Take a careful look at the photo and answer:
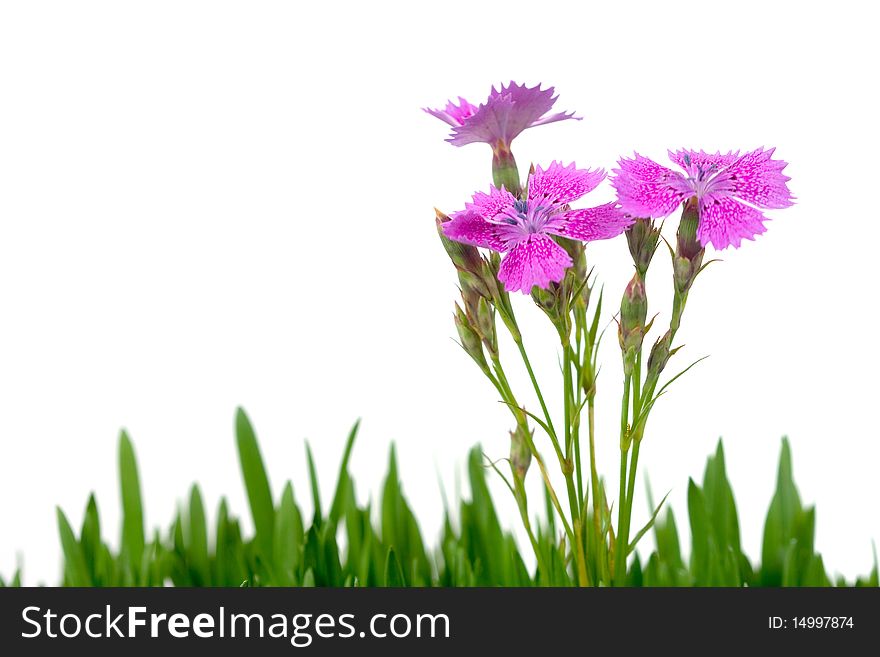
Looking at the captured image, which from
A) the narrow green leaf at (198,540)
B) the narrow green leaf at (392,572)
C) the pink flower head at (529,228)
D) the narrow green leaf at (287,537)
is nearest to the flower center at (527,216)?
the pink flower head at (529,228)

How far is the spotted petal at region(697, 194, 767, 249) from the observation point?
1.19 meters

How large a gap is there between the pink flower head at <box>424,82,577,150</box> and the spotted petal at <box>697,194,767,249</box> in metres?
0.21

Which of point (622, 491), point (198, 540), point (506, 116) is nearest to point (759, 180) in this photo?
point (506, 116)

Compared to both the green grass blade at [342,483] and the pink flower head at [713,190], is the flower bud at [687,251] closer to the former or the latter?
the pink flower head at [713,190]

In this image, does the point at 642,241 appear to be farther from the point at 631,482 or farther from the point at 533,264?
the point at 631,482

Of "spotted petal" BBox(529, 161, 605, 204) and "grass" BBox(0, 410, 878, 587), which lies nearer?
"spotted petal" BBox(529, 161, 605, 204)

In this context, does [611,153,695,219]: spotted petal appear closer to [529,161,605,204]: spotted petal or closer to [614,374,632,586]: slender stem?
[529,161,605,204]: spotted petal

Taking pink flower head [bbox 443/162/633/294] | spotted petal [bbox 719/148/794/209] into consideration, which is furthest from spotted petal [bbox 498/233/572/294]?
spotted petal [bbox 719/148/794/209]

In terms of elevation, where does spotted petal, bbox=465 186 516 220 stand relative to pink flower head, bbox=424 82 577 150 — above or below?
below

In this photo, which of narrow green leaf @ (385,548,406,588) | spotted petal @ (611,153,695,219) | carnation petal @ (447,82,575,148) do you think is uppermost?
carnation petal @ (447,82,575,148)

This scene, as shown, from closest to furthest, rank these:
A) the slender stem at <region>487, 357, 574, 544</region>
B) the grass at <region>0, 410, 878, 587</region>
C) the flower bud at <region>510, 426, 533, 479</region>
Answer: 1. the slender stem at <region>487, 357, 574, 544</region>
2. the flower bud at <region>510, 426, 533, 479</region>
3. the grass at <region>0, 410, 878, 587</region>
